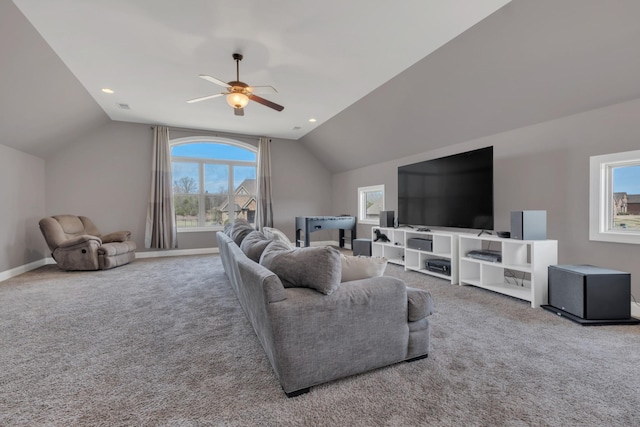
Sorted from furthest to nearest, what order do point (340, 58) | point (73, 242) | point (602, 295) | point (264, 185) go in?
point (264, 185) < point (73, 242) < point (340, 58) < point (602, 295)

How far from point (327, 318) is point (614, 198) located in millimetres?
3178

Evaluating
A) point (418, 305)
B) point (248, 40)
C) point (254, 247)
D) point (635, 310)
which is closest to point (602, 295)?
point (635, 310)

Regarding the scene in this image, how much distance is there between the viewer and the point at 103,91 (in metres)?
4.16

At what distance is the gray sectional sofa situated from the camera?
4.82 ft

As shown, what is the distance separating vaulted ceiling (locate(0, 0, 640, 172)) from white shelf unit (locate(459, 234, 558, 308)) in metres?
1.48

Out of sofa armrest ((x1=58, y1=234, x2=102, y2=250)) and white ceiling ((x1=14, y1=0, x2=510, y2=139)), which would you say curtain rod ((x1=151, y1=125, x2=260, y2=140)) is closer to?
white ceiling ((x1=14, y1=0, x2=510, y2=139))

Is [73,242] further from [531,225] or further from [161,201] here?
[531,225]

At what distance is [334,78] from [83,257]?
Answer: 15.4 ft

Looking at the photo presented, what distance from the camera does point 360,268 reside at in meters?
1.83

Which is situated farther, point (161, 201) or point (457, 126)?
point (161, 201)

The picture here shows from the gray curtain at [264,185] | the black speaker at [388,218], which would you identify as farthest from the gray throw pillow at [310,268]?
the gray curtain at [264,185]

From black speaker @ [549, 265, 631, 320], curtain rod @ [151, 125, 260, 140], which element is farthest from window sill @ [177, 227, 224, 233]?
black speaker @ [549, 265, 631, 320]

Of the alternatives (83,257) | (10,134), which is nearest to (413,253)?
(83,257)

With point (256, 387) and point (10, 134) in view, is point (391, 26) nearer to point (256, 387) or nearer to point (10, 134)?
point (256, 387)
